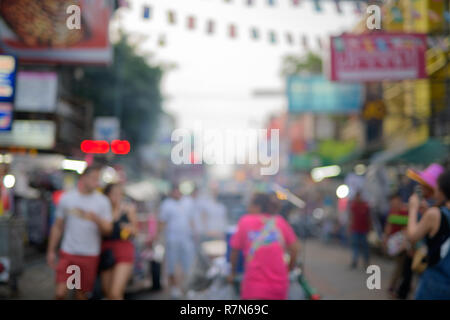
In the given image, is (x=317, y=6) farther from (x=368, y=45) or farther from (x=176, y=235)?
(x=176, y=235)

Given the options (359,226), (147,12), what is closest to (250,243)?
(147,12)

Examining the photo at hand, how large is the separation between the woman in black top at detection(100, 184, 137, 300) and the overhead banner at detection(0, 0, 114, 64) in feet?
23.6

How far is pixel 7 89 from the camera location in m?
7.27

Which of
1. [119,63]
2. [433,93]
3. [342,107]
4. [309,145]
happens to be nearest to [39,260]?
[342,107]

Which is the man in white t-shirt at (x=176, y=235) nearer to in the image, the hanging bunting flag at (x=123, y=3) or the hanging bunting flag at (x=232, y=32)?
the hanging bunting flag at (x=232, y=32)

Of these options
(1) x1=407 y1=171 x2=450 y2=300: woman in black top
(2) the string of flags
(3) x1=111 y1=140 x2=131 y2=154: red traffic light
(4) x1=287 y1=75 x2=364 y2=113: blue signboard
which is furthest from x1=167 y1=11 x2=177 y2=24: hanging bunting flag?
(4) x1=287 y1=75 x2=364 y2=113: blue signboard

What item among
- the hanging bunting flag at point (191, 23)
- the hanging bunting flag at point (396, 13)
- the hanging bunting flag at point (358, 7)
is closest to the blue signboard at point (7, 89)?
the hanging bunting flag at point (191, 23)

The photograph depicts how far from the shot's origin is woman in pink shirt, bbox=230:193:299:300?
480 centimetres

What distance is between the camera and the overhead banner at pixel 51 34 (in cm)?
1315

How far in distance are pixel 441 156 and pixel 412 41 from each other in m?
6.00

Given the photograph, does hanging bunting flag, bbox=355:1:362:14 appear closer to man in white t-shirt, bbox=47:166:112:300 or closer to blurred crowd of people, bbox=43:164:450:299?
blurred crowd of people, bbox=43:164:450:299

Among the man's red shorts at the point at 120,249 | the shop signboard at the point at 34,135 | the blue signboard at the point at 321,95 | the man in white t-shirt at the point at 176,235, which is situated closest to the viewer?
the man's red shorts at the point at 120,249

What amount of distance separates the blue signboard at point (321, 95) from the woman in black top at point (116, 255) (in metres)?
15.9

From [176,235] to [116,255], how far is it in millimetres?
3188
